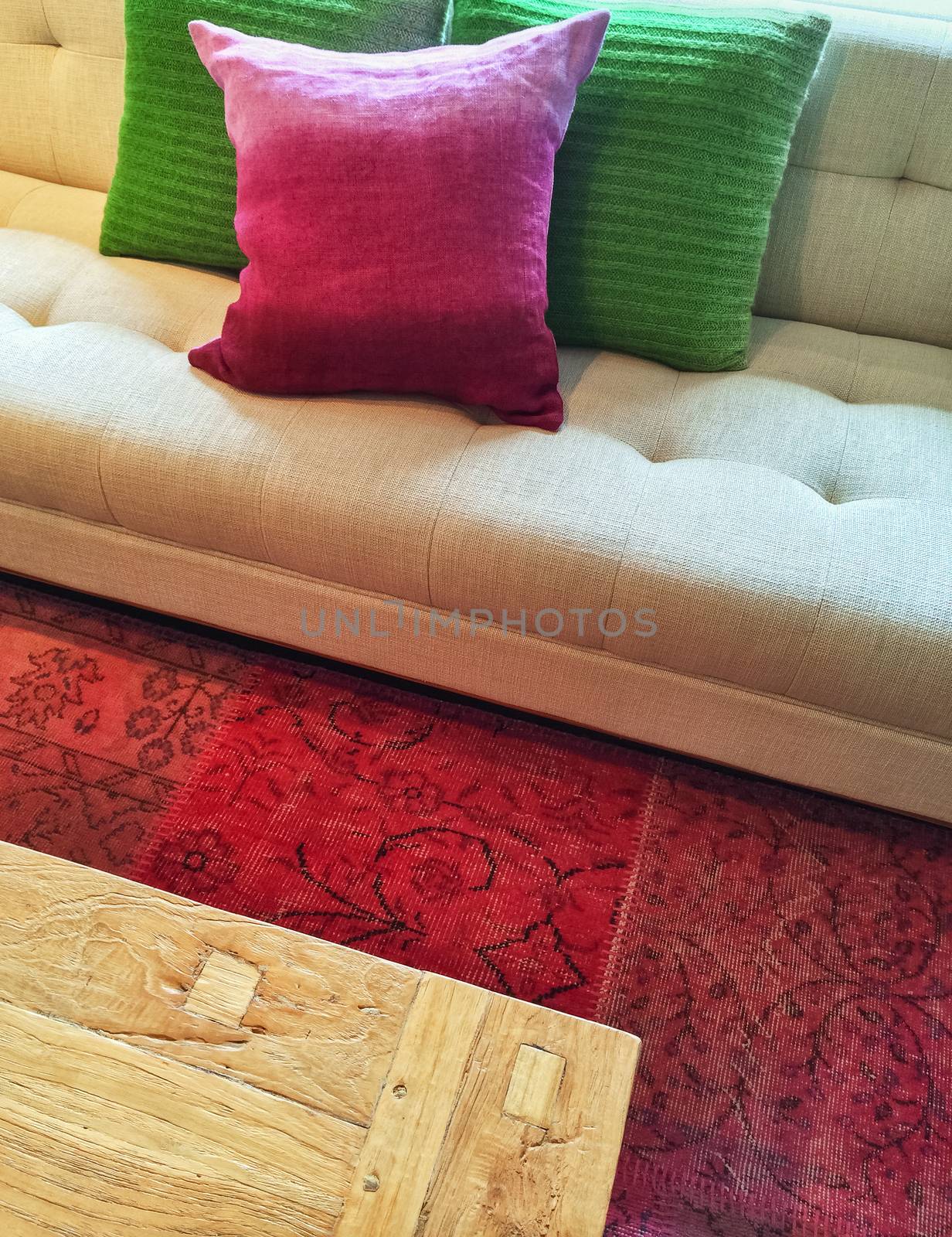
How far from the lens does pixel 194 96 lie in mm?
1445

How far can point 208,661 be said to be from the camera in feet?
5.03

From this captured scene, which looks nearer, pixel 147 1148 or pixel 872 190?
pixel 147 1148

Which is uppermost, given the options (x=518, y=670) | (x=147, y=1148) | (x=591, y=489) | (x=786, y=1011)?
(x=591, y=489)

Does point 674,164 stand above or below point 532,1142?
above

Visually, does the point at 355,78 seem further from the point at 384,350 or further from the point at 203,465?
the point at 203,465

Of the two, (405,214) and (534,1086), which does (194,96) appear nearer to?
(405,214)

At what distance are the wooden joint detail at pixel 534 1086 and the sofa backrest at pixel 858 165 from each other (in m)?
A: 1.32

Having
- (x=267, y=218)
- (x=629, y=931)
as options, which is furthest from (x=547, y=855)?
(x=267, y=218)

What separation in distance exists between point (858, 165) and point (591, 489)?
757 millimetres

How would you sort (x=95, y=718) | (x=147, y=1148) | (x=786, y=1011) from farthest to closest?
(x=95, y=718) < (x=786, y=1011) < (x=147, y=1148)

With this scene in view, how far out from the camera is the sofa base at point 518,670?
1.23 m

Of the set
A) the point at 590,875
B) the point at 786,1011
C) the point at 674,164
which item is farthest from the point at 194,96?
the point at 786,1011

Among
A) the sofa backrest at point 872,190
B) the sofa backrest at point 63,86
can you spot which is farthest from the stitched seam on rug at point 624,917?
the sofa backrest at point 63,86

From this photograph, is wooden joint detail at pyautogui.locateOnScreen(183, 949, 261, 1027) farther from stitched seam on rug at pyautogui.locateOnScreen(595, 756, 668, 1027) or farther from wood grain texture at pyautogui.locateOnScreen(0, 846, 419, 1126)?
stitched seam on rug at pyautogui.locateOnScreen(595, 756, 668, 1027)
